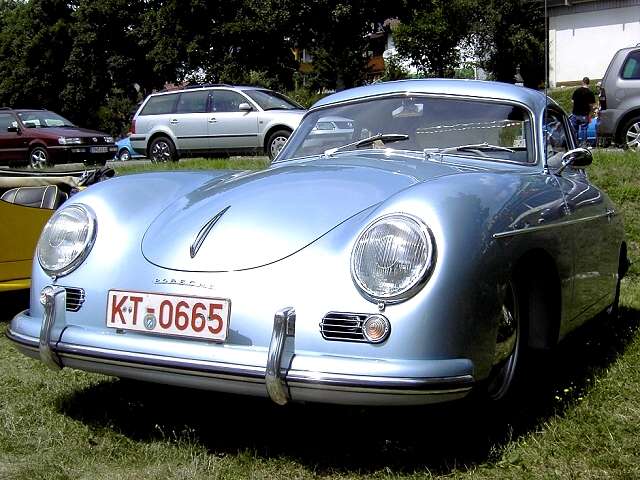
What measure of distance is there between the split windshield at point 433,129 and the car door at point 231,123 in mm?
8861

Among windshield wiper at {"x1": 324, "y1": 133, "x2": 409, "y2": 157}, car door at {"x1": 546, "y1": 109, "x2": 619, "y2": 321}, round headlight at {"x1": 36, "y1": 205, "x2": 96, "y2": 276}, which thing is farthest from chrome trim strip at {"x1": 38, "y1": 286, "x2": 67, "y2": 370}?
car door at {"x1": 546, "y1": 109, "x2": 619, "y2": 321}

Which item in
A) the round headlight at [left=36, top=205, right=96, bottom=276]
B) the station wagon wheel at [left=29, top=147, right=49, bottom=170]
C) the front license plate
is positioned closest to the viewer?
the front license plate

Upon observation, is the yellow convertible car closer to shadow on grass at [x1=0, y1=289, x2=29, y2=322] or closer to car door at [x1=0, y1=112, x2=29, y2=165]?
shadow on grass at [x1=0, y1=289, x2=29, y2=322]

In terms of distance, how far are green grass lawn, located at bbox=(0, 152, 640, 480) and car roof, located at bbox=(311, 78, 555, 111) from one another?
4.20 ft

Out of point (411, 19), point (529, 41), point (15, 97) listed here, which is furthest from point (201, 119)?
point (15, 97)

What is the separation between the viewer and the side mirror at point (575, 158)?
400cm

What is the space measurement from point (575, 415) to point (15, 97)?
4193 cm

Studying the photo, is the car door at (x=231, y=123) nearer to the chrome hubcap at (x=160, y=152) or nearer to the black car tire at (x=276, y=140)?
the black car tire at (x=276, y=140)

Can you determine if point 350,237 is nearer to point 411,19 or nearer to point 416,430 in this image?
point 416,430

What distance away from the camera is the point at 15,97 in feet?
136

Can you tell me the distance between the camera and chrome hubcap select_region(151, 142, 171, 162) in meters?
14.1

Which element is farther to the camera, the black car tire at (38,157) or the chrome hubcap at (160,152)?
the black car tire at (38,157)

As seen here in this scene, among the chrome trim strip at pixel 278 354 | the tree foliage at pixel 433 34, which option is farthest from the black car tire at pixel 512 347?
the tree foliage at pixel 433 34

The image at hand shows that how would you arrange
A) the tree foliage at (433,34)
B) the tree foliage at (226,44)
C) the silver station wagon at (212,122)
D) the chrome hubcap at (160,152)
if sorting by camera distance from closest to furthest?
the silver station wagon at (212,122), the chrome hubcap at (160,152), the tree foliage at (226,44), the tree foliage at (433,34)
